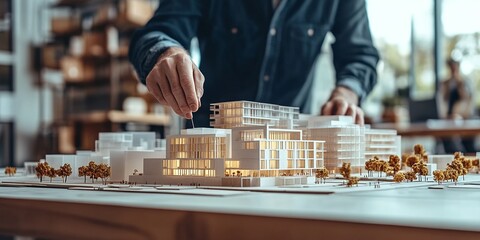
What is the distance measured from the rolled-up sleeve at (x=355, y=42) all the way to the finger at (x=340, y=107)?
425 mm

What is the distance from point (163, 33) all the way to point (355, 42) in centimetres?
77

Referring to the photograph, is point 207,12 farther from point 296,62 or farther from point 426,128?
point 426,128

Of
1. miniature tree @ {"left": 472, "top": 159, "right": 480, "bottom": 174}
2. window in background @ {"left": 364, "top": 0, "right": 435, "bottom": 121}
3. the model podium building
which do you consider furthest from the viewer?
window in background @ {"left": 364, "top": 0, "right": 435, "bottom": 121}

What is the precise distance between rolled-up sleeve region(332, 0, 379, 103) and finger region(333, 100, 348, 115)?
0.43 metres

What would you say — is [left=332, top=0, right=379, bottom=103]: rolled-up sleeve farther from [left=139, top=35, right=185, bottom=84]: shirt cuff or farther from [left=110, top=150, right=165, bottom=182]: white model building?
[left=110, top=150, right=165, bottom=182]: white model building

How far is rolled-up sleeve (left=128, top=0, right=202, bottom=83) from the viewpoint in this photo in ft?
4.69

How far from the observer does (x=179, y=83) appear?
1125mm

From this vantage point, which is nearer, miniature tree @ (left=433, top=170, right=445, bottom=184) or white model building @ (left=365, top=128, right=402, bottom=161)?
miniature tree @ (left=433, top=170, right=445, bottom=184)

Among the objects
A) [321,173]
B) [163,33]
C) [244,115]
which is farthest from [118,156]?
[163,33]

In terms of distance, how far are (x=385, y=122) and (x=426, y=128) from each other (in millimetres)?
1567

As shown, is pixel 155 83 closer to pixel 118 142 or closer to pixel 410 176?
pixel 118 142

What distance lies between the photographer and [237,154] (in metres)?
1.00

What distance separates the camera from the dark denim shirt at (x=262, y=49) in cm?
198

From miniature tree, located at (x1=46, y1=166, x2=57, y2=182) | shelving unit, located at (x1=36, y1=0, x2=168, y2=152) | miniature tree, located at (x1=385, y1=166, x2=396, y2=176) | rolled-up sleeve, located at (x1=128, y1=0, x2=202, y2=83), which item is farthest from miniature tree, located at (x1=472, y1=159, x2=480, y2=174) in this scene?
shelving unit, located at (x1=36, y1=0, x2=168, y2=152)
